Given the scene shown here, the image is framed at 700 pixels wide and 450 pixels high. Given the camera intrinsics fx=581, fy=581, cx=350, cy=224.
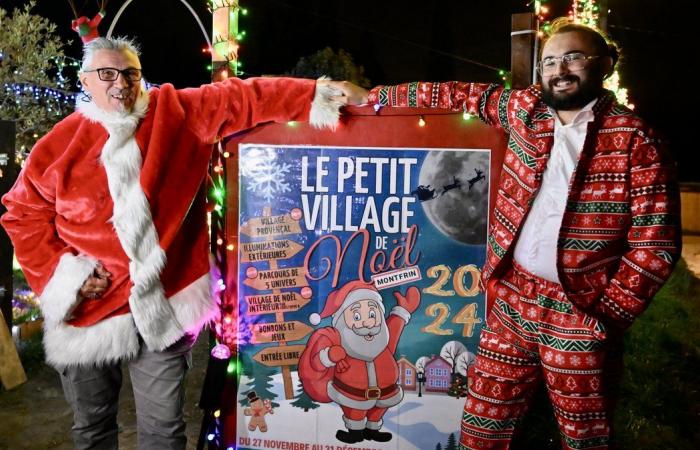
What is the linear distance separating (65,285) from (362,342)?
1.46m

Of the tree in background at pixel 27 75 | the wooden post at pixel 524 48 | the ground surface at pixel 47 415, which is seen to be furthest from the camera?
the tree in background at pixel 27 75

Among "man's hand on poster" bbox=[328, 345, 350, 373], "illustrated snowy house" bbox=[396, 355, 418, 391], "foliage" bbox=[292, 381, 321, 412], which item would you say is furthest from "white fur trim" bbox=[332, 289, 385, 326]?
"foliage" bbox=[292, 381, 321, 412]

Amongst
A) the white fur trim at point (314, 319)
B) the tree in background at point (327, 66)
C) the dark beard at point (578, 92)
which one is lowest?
the white fur trim at point (314, 319)

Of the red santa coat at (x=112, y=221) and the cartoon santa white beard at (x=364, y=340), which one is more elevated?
the red santa coat at (x=112, y=221)

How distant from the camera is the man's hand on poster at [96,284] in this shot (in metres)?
2.66

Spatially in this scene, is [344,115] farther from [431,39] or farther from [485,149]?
[431,39]

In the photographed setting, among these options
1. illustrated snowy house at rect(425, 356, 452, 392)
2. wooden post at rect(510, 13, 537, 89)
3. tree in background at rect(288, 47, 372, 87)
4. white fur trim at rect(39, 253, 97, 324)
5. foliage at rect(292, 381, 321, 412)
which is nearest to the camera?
white fur trim at rect(39, 253, 97, 324)

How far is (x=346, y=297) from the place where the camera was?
3.05 meters

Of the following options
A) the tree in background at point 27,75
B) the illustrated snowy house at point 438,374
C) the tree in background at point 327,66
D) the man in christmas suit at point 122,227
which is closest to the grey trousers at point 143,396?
the man in christmas suit at point 122,227

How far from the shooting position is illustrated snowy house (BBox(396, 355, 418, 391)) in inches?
119

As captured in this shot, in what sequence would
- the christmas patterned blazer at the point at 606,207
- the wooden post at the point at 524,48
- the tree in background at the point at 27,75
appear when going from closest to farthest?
the christmas patterned blazer at the point at 606,207 < the wooden post at the point at 524,48 < the tree in background at the point at 27,75

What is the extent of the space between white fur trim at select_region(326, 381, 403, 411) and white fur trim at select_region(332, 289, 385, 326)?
1.22 feet

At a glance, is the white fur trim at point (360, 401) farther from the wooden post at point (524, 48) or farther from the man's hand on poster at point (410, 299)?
the wooden post at point (524, 48)

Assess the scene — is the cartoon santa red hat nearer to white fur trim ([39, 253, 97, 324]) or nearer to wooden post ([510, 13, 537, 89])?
white fur trim ([39, 253, 97, 324])
